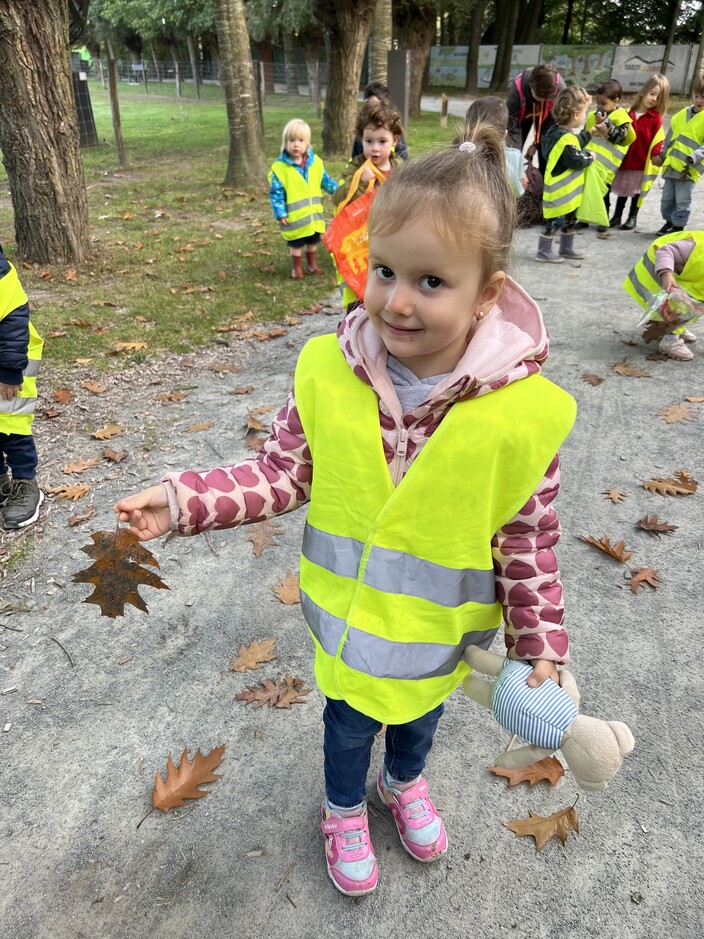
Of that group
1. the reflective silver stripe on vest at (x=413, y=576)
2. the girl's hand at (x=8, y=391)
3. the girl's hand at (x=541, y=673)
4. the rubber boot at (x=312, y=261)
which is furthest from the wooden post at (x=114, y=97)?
the girl's hand at (x=541, y=673)

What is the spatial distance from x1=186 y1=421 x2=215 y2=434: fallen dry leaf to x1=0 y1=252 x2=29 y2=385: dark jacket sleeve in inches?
48.7

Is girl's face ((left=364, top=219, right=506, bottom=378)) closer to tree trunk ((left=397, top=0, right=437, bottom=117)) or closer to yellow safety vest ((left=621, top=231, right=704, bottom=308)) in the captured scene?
yellow safety vest ((left=621, top=231, right=704, bottom=308))

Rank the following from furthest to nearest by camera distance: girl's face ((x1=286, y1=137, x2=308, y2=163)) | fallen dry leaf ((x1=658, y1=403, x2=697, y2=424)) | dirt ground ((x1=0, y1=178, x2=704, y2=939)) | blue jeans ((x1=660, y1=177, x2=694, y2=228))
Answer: blue jeans ((x1=660, y1=177, x2=694, y2=228)) → girl's face ((x1=286, y1=137, x2=308, y2=163)) → fallen dry leaf ((x1=658, y1=403, x2=697, y2=424)) → dirt ground ((x1=0, y1=178, x2=704, y2=939))

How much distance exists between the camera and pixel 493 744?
91.3 inches

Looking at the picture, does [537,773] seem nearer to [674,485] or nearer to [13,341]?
[674,485]

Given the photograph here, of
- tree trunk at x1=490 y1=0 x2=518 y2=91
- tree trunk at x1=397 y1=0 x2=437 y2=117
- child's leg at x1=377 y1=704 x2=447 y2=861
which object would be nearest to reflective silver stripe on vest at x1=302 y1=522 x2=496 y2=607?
child's leg at x1=377 y1=704 x2=447 y2=861

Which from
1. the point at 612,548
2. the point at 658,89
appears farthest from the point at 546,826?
the point at 658,89

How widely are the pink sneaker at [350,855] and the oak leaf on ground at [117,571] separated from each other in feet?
2.97

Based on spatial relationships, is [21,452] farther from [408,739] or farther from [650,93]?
[650,93]

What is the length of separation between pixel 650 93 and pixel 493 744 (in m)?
8.37

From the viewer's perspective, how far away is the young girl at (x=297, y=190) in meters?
6.58

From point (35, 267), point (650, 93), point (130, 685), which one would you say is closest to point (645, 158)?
point (650, 93)

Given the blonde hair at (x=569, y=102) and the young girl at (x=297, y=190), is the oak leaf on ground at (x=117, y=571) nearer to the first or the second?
the young girl at (x=297, y=190)

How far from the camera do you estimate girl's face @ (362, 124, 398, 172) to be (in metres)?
4.92
